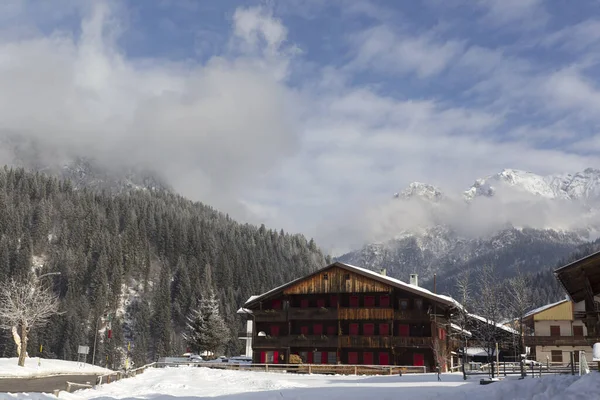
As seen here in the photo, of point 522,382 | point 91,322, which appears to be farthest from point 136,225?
point 522,382

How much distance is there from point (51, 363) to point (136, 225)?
114 meters

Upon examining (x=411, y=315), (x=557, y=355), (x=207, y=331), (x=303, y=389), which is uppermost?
(x=411, y=315)

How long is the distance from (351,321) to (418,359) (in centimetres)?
792

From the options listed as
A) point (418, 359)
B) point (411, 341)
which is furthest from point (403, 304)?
point (418, 359)

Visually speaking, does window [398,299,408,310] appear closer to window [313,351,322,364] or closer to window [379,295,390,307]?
window [379,295,390,307]

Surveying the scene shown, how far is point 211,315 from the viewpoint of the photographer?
286 feet

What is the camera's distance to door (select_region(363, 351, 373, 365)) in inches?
2547

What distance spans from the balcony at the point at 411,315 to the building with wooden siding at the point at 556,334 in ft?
44.6

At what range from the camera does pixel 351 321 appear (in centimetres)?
6638

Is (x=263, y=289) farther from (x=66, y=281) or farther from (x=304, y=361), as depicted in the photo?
(x=304, y=361)

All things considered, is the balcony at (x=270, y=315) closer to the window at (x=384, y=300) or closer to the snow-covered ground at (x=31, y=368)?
the window at (x=384, y=300)

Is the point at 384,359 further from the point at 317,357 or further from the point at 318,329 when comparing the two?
the point at 318,329

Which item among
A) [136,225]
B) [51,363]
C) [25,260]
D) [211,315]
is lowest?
[51,363]

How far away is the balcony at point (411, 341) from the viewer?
203ft
